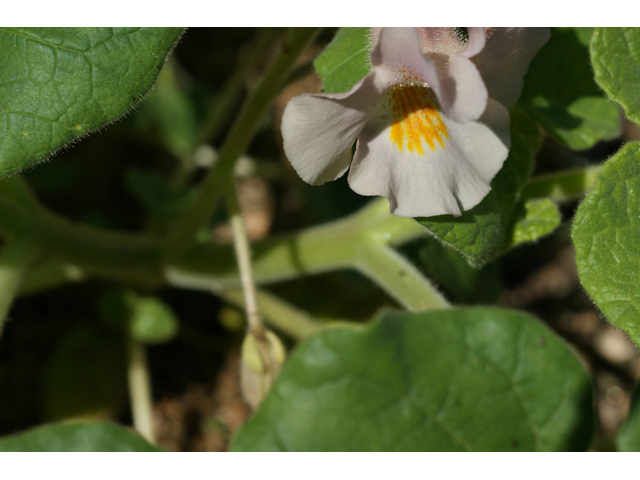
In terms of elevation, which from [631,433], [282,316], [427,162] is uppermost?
[427,162]

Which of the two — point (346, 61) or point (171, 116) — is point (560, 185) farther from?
point (171, 116)

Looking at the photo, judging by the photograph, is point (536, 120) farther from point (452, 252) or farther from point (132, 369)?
point (132, 369)

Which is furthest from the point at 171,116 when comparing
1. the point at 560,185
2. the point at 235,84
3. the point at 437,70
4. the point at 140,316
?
the point at 437,70

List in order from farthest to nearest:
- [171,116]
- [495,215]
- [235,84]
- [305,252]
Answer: [171,116]
[235,84]
[305,252]
[495,215]

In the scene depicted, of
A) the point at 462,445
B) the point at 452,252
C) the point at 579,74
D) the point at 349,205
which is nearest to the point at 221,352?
the point at 349,205

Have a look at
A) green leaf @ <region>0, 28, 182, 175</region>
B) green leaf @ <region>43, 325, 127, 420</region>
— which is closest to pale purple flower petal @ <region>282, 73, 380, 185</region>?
green leaf @ <region>0, 28, 182, 175</region>

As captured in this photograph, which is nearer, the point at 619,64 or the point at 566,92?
the point at 619,64

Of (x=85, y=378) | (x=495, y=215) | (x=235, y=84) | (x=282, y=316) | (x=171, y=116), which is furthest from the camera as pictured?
(x=171, y=116)
